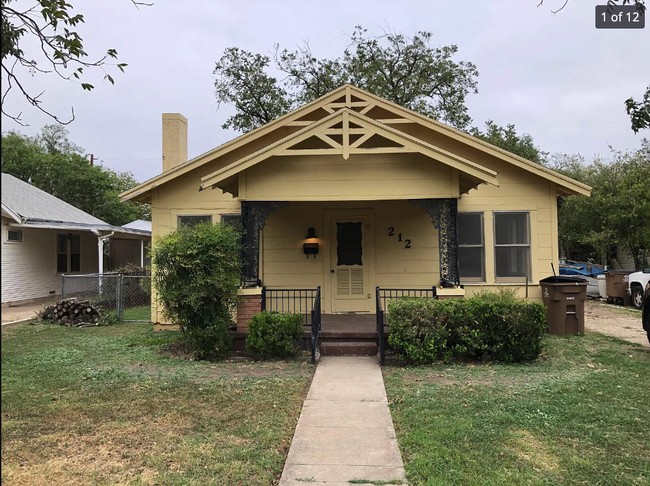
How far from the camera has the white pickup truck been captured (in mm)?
14188

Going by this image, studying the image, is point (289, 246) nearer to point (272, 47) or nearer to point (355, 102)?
point (355, 102)

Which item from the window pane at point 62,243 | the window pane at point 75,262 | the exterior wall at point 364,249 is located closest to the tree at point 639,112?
the exterior wall at point 364,249

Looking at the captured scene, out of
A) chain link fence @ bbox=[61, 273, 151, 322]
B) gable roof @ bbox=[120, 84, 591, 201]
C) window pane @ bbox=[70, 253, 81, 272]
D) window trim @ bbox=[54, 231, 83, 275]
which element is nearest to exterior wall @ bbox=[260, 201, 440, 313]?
gable roof @ bbox=[120, 84, 591, 201]

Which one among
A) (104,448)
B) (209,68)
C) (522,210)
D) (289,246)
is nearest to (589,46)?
(522,210)

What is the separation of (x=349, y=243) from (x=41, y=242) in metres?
11.7

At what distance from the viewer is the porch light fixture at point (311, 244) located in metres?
10.1

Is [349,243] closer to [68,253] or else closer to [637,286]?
[637,286]

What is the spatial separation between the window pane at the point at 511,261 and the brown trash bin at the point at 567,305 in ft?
2.58

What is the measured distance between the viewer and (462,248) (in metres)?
10.3

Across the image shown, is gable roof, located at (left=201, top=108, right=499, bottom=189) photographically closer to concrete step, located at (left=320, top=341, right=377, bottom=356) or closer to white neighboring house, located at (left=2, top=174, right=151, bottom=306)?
concrete step, located at (left=320, top=341, right=377, bottom=356)

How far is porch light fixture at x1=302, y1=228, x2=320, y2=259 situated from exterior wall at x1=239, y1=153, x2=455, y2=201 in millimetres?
1910

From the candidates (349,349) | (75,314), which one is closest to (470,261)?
(349,349)

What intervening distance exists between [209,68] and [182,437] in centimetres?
2297

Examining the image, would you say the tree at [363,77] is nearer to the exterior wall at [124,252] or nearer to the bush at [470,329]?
the exterior wall at [124,252]
